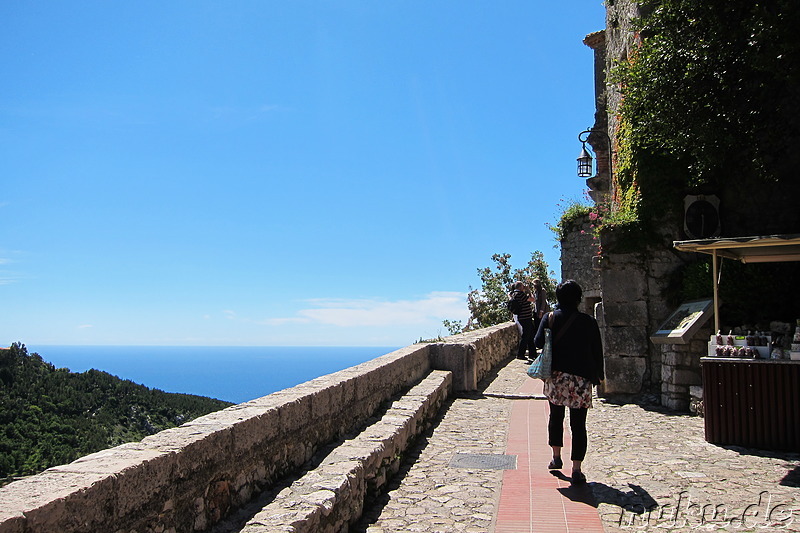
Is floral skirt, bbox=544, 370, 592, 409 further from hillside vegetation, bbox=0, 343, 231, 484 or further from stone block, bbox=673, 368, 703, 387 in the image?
hillside vegetation, bbox=0, 343, 231, 484

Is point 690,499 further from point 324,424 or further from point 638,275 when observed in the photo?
point 638,275

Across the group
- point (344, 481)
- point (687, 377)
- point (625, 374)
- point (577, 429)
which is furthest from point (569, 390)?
point (625, 374)

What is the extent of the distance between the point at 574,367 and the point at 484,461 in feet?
4.73

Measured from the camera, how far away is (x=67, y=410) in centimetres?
1225

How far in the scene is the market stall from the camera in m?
6.50

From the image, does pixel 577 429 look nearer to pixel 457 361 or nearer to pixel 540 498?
pixel 540 498

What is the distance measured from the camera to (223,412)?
169 inches

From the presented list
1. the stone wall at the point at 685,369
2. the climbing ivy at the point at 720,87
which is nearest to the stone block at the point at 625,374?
the stone wall at the point at 685,369

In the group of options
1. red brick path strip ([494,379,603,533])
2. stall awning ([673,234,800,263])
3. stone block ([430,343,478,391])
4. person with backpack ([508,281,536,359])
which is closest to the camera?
red brick path strip ([494,379,603,533])

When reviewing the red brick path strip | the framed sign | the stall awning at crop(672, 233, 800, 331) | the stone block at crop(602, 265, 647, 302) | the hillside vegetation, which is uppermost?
the stall awning at crop(672, 233, 800, 331)

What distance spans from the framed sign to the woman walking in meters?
3.38

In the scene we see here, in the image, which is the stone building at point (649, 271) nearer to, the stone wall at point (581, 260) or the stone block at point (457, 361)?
the stone block at point (457, 361)

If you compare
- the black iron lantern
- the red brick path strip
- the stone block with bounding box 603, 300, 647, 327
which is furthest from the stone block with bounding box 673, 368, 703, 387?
the black iron lantern

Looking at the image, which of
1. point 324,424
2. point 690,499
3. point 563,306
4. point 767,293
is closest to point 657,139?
point 767,293
